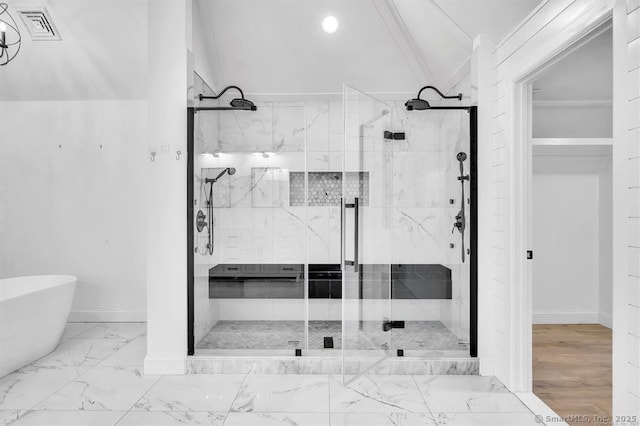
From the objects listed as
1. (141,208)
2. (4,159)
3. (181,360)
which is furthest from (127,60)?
(181,360)

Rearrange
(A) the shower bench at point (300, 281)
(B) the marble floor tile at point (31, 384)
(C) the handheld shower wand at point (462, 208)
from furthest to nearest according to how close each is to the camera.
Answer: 1. (A) the shower bench at point (300, 281)
2. (C) the handheld shower wand at point (462, 208)
3. (B) the marble floor tile at point (31, 384)

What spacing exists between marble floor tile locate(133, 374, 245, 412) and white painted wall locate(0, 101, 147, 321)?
6.14ft

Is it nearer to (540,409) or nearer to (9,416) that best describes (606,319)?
(540,409)

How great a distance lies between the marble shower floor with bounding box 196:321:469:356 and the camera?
3.38 meters

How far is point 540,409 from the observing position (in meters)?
2.60

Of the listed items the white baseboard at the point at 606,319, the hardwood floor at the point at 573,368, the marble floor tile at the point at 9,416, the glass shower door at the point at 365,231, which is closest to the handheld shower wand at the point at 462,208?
the glass shower door at the point at 365,231

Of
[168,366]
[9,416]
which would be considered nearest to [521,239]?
[168,366]

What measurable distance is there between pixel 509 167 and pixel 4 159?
495cm

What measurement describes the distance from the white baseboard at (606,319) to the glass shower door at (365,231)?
9.01 feet

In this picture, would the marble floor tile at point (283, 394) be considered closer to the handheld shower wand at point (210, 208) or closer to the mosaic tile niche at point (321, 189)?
the handheld shower wand at point (210, 208)

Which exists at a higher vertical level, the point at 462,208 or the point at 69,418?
the point at 462,208

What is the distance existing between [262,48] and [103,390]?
312 cm

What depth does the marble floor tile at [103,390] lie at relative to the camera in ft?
8.84

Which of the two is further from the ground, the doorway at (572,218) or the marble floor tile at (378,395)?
the doorway at (572,218)
